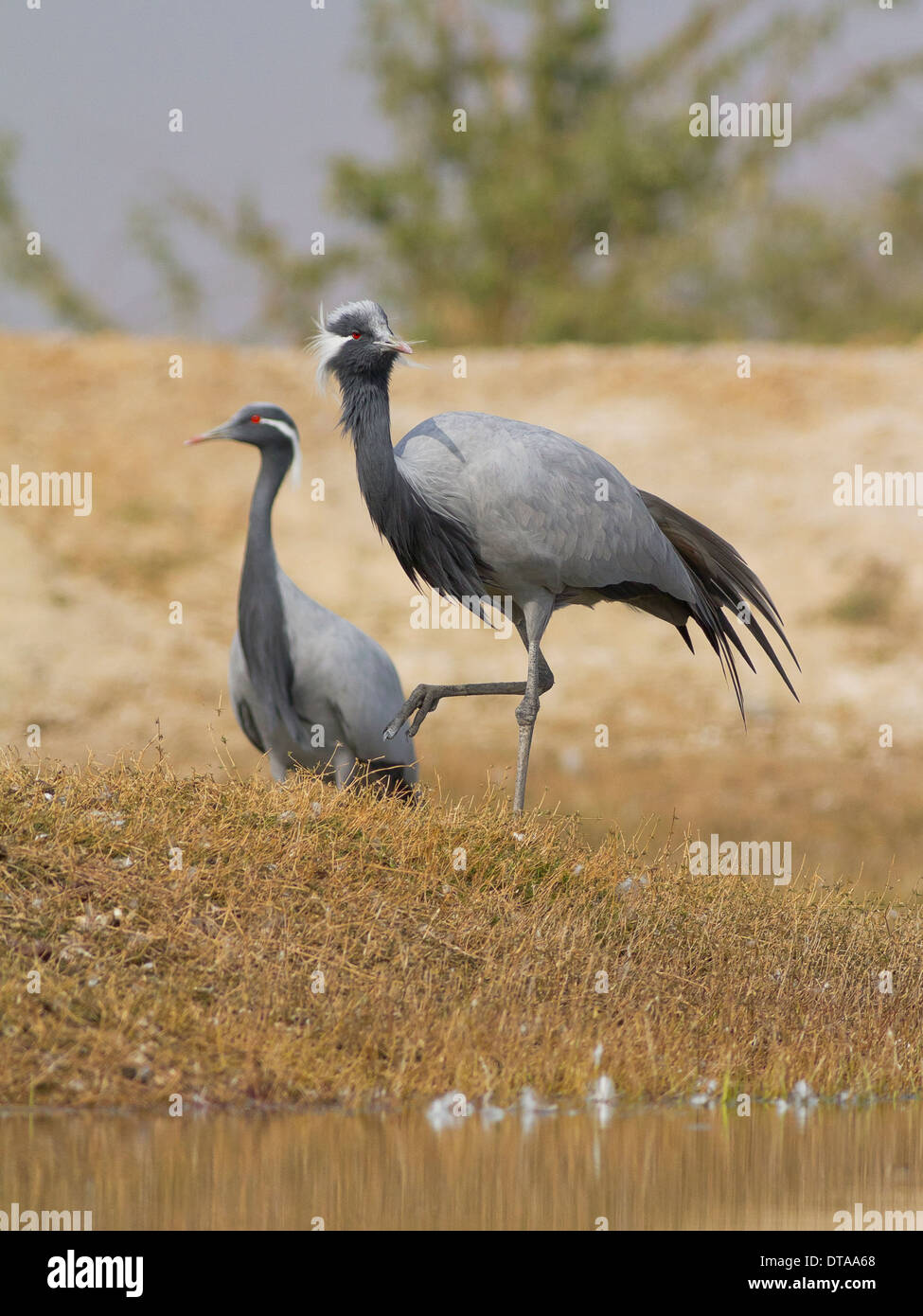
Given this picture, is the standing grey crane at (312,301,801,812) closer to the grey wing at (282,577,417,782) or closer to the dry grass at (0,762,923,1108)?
the dry grass at (0,762,923,1108)

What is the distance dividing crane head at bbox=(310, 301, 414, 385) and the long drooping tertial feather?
2.02 meters

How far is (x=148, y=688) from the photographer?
23.5 m

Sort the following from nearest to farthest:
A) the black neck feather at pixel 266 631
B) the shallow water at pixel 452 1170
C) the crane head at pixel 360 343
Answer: the shallow water at pixel 452 1170 → the crane head at pixel 360 343 → the black neck feather at pixel 266 631

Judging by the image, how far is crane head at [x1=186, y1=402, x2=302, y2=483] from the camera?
12.0 meters

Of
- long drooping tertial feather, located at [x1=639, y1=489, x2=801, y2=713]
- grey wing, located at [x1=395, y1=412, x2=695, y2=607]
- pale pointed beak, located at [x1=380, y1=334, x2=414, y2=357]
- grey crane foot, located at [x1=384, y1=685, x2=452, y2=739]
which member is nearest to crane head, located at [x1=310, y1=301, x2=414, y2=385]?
pale pointed beak, located at [x1=380, y1=334, x2=414, y2=357]

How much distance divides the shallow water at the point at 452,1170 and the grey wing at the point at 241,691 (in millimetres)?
5519

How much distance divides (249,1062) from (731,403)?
23709 millimetres

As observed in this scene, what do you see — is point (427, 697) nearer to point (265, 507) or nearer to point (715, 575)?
point (715, 575)

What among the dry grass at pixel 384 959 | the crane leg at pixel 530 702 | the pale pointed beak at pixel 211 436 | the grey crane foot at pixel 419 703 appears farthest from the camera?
the pale pointed beak at pixel 211 436

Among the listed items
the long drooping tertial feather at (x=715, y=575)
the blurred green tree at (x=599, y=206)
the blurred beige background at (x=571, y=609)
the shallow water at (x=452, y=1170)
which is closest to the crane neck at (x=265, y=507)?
the long drooping tertial feather at (x=715, y=575)

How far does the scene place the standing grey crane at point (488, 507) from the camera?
9.47m

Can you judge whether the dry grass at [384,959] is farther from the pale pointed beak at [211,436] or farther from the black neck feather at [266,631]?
the pale pointed beak at [211,436]

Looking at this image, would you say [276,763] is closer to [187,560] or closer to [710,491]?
[187,560]

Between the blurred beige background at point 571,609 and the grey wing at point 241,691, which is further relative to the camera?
the blurred beige background at point 571,609
